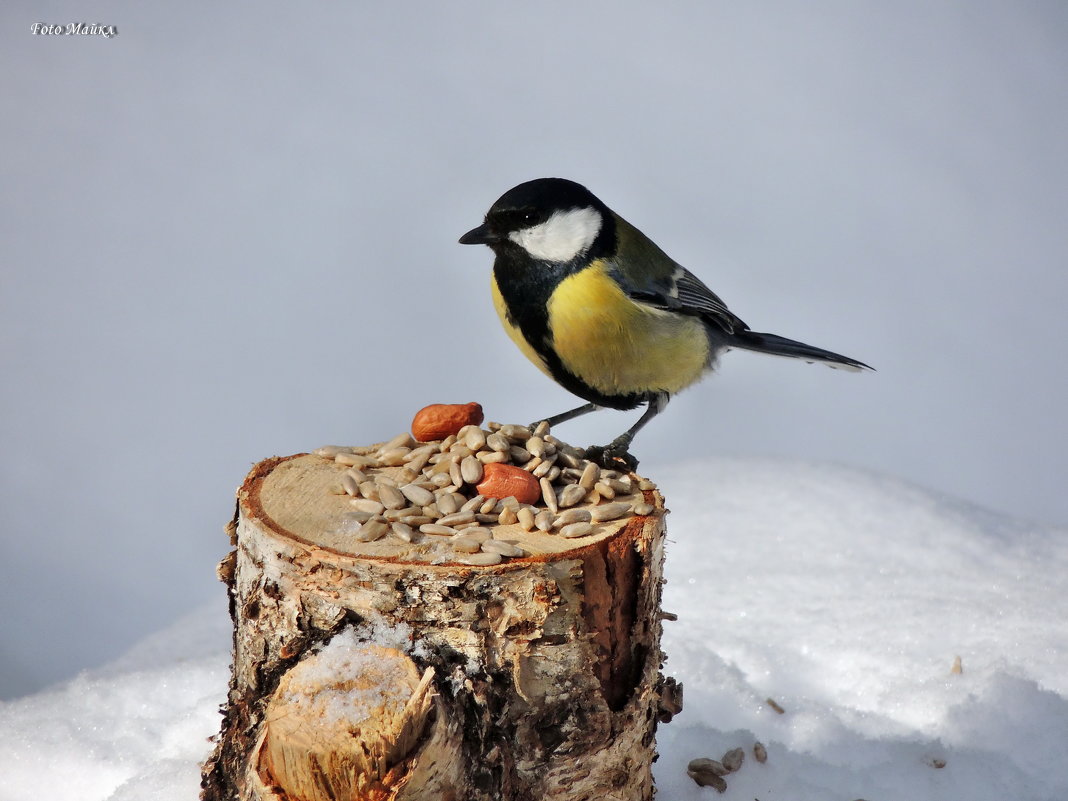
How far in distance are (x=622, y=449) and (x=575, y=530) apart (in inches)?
15.4

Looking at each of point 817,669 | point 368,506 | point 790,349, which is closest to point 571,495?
point 368,506

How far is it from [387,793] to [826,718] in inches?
36.9

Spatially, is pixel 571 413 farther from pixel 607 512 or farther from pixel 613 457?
pixel 607 512

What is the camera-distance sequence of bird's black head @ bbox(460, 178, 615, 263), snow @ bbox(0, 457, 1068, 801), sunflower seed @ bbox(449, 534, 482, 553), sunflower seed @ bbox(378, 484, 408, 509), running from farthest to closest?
1. snow @ bbox(0, 457, 1068, 801)
2. bird's black head @ bbox(460, 178, 615, 263)
3. sunflower seed @ bbox(378, 484, 408, 509)
4. sunflower seed @ bbox(449, 534, 482, 553)

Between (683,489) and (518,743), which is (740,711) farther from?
(683,489)

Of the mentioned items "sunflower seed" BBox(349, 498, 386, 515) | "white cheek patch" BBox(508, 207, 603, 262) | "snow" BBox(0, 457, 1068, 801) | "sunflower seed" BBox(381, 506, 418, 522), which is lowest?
"snow" BBox(0, 457, 1068, 801)

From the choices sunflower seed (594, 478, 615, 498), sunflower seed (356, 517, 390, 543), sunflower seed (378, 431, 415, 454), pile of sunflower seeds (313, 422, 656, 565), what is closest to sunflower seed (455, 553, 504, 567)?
pile of sunflower seeds (313, 422, 656, 565)

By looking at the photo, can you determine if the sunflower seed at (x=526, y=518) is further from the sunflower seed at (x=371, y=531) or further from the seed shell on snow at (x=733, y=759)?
the seed shell on snow at (x=733, y=759)

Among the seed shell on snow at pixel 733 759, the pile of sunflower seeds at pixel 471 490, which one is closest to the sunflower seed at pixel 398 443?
the pile of sunflower seeds at pixel 471 490

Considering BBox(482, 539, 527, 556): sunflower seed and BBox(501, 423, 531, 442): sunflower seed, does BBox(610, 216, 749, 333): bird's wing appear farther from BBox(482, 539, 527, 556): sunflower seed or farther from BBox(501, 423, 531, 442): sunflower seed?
BBox(482, 539, 527, 556): sunflower seed

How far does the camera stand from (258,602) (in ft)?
3.89

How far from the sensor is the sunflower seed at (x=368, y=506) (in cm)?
123

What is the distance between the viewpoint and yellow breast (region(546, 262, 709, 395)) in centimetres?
149

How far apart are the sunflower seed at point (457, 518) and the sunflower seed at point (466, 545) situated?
56 mm
